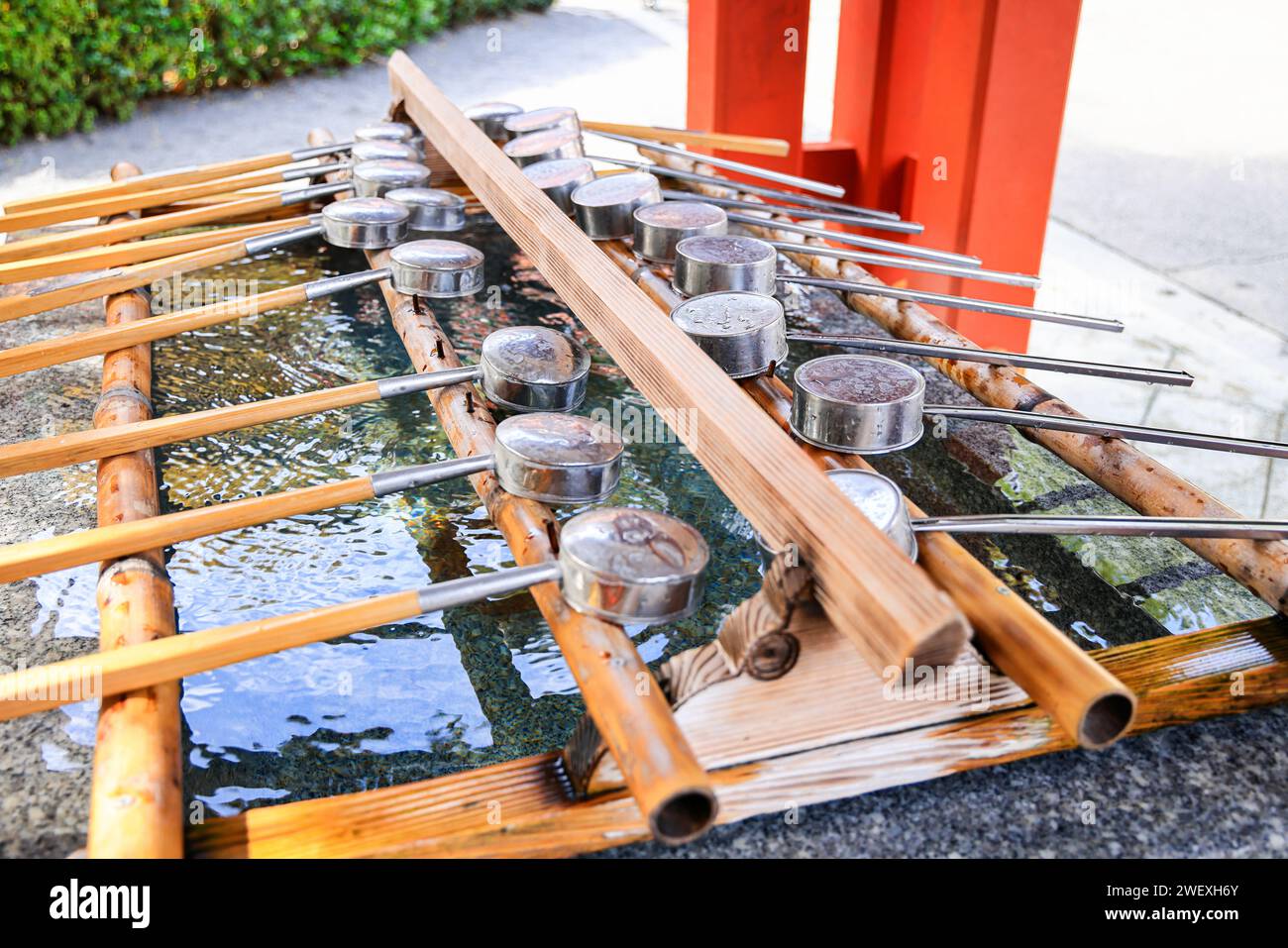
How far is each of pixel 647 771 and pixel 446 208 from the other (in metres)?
2.42

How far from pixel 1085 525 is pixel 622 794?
31.1 inches

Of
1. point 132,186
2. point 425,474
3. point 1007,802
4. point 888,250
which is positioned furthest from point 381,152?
point 1007,802

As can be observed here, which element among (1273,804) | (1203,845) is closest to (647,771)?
(1203,845)

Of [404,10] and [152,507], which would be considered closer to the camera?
[152,507]

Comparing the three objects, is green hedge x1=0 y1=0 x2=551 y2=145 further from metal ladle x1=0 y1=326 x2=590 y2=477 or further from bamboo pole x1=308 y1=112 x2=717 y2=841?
bamboo pole x1=308 y1=112 x2=717 y2=841

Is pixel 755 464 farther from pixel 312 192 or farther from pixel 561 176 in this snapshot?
pixel 312 192

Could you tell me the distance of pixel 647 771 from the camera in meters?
1.23

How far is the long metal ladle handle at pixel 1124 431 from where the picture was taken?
1995mm

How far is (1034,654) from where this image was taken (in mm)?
1353

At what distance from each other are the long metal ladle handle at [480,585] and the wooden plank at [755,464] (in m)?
0.30

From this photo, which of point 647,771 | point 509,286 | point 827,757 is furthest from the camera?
point 509,286

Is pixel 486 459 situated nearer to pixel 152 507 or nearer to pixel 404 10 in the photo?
pixel 152 507

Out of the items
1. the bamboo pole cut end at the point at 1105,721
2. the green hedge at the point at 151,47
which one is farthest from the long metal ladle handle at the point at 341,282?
the green hedge at the point at 151,47

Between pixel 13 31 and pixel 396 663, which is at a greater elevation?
pixel 13 31
